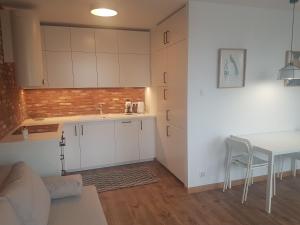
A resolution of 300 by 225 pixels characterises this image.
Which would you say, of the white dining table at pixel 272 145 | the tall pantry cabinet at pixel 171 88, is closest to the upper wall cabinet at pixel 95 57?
the tall pantry cabinet at pixel 171 88

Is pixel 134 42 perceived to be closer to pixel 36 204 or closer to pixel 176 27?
pixel 176 27

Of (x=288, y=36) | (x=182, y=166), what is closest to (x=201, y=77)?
(x=182, y=166)

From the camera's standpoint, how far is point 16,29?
9.04 feet

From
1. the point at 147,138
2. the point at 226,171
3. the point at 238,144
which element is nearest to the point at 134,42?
the point at 147,138

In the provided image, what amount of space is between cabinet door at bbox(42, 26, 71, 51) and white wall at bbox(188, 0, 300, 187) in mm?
2110

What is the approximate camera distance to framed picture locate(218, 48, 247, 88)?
9.77ft

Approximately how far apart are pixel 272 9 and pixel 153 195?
118 inches

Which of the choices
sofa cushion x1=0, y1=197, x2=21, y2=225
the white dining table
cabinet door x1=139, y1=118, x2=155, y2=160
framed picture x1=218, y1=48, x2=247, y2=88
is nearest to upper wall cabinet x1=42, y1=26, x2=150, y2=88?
cabinet door x1=139, y1=118, x2=155, y2=160

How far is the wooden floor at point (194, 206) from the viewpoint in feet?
8.04

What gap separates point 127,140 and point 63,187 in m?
2.11

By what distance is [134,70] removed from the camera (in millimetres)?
4211

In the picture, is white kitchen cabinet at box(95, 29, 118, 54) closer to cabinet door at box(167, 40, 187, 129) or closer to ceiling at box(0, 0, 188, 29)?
ceiling at box(0, 0, 188, 29)

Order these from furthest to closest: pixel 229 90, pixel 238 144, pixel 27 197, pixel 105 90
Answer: pixel 105 90, pixel 229 90, pixel 238 144, pixel 27 197

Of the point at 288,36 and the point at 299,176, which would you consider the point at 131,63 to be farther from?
the point at 299,176
